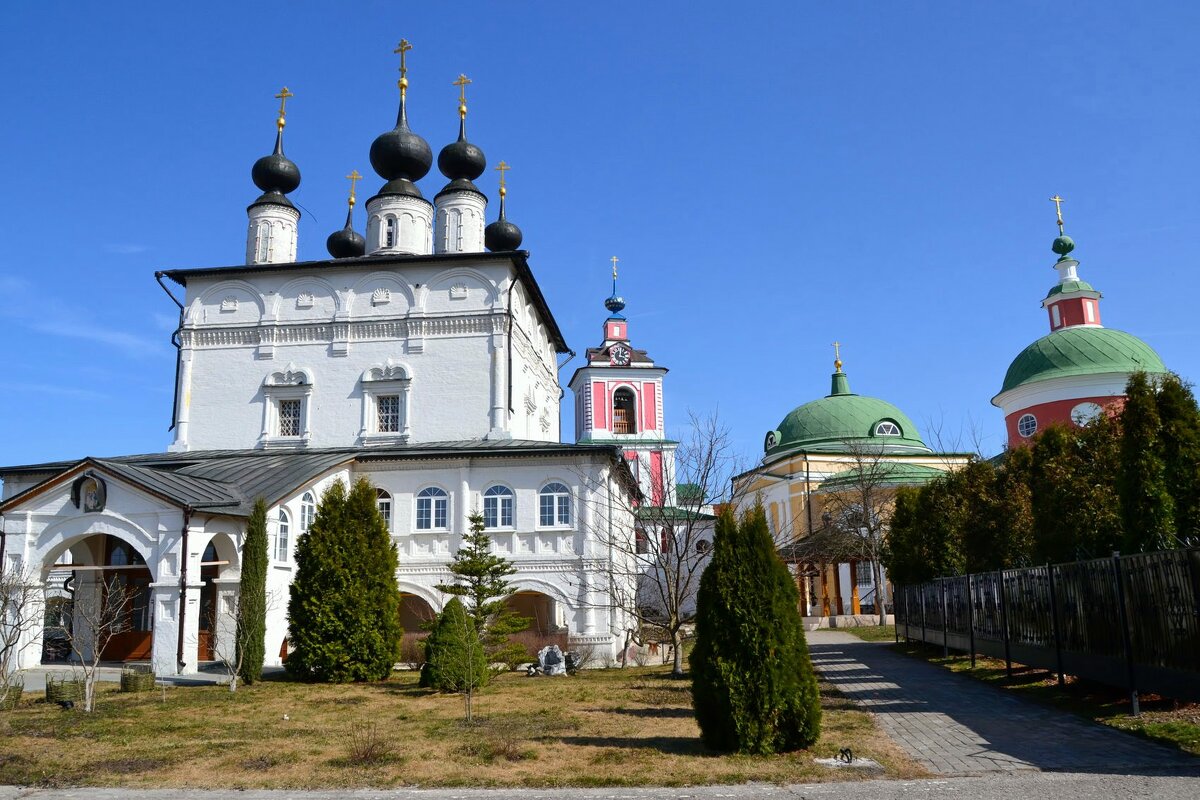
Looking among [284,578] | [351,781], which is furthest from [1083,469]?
[284,578]

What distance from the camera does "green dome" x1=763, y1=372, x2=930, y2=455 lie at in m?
45.5

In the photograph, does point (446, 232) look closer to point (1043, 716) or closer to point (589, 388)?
point (589, 388)

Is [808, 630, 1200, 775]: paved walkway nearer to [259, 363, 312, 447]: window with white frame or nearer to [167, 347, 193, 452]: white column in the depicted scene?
[259, 363, 312, 447]: window with white frame

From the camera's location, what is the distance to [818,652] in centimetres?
2098

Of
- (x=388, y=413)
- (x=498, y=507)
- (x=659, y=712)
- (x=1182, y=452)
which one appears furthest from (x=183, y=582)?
(x=1182, y=452)

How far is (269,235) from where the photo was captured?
2722cm

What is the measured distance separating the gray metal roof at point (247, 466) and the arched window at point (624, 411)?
1898 centimetres

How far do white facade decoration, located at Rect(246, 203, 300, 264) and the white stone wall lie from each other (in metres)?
1.51

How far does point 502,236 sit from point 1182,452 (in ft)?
75.5

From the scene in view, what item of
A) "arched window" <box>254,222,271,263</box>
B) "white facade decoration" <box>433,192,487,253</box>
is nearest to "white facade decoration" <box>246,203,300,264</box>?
"arched window" <box>254,222,271,263</box>

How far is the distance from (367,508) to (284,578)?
373 centimetres

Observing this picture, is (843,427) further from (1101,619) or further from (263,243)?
(1101,619)

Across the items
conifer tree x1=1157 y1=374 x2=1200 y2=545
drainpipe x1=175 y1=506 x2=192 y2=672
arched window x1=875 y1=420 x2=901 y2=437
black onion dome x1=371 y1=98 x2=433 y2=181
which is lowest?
drainpipe x1=175 y1=506 x2=192 y2=672

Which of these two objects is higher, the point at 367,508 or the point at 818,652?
the point at 367,508
